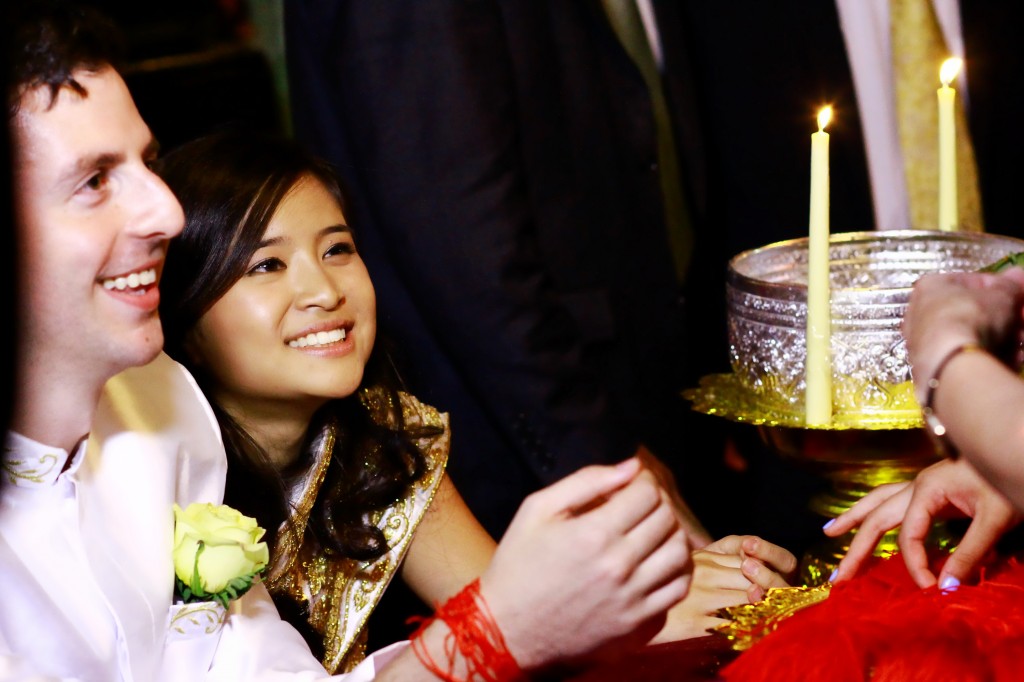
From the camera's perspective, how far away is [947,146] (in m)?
1.41

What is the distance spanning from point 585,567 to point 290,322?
0.68 m

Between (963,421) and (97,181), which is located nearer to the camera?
(963,421)

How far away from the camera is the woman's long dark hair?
5.07 ft

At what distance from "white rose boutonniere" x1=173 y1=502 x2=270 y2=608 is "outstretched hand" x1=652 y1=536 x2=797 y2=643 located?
482 mm

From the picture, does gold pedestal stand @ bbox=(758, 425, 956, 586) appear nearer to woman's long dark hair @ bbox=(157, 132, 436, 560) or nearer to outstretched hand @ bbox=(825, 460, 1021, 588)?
outstretched hand @ bbox=(825, 460, 1021, 588)

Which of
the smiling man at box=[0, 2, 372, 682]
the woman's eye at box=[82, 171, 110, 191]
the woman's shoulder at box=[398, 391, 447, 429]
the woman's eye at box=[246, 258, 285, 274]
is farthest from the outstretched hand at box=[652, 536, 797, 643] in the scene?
the woman's eye at box=[82, 171, 110, 191]

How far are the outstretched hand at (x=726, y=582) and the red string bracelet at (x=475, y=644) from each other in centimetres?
37

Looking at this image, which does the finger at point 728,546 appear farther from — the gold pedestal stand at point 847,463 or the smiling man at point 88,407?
the smiling man at point 88,407

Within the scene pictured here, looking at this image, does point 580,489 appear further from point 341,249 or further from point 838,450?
point 341,249

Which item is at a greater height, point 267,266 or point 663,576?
point 267,266

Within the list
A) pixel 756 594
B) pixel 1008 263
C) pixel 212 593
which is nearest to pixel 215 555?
pixel 212 593

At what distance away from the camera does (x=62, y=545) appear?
1.17m

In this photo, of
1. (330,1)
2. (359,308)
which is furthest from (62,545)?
(330,1)

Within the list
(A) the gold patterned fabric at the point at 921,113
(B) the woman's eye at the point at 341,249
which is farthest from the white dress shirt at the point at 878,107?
(B) the woman's eye at the point at 341,249
